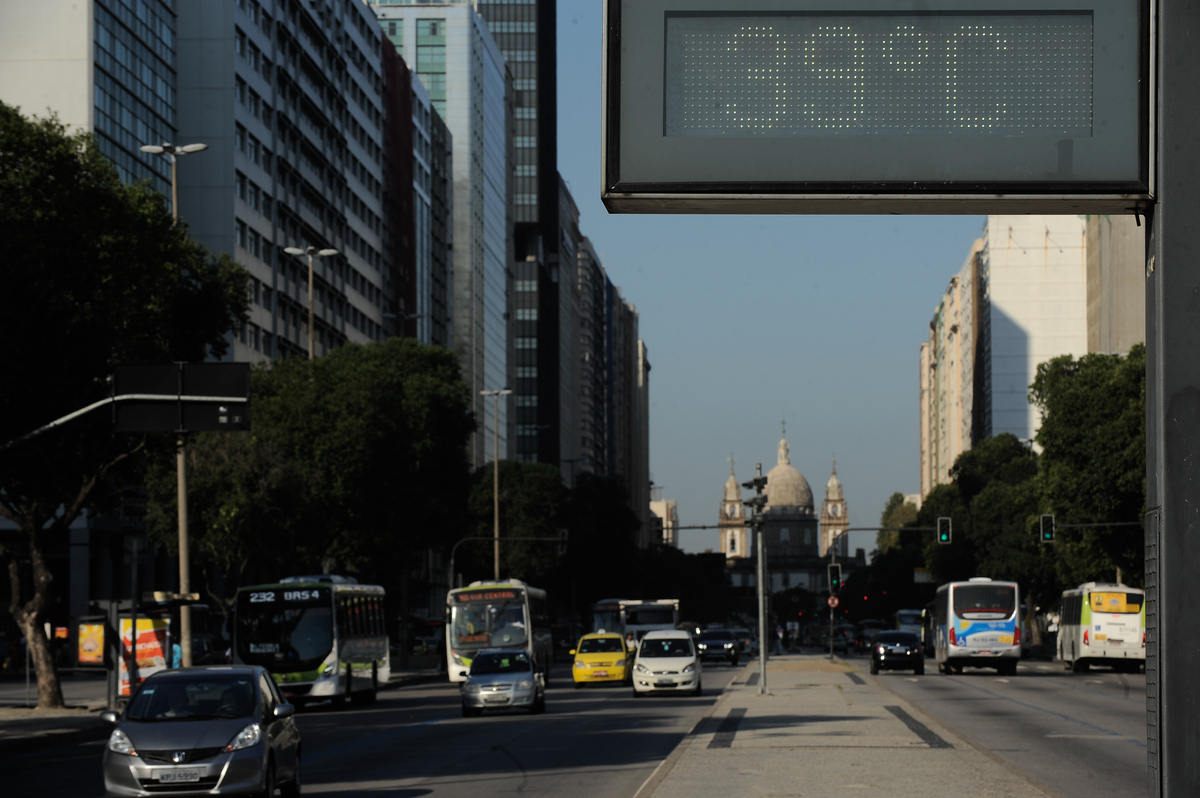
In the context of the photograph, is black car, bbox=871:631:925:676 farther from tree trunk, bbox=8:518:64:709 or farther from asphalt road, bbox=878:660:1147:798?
tree trunk, bbox=8:518:64:709

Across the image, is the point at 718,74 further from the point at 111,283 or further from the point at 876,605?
the point at 876,605

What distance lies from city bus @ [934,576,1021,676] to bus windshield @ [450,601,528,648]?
637 inches

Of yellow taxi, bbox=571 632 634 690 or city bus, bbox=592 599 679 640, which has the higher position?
yellow taxi, bbox=571 632 634 690

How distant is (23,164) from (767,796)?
63.0 feet

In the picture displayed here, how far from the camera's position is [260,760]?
1489 cm

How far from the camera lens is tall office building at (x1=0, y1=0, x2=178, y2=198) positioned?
60.6 meters

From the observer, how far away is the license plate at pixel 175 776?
14727 mm

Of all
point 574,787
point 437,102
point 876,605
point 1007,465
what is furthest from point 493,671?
point 876,605

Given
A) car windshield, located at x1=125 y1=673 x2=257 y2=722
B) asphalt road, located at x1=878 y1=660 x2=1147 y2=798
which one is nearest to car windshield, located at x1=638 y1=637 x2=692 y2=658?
asphalt road, located at x1=878 y1=660 x2=1147 y2=798

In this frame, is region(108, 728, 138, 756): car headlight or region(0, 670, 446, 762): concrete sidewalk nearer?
region(108, 728, 138, 756): car headlight

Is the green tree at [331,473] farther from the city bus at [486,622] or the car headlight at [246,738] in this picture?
the car headlight at [246,738]

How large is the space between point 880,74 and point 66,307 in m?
26.2

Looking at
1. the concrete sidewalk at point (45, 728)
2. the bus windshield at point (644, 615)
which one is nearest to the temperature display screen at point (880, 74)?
the concrete sidewalk at point (45, 728)

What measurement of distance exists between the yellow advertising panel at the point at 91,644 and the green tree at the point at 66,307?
592 cm
